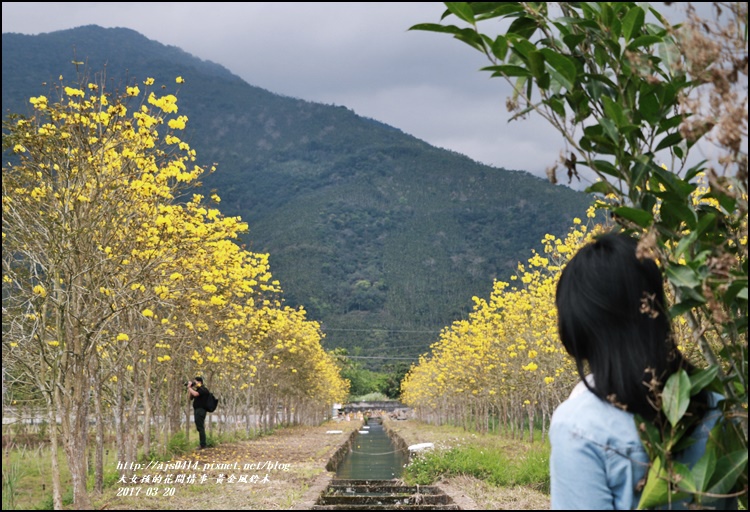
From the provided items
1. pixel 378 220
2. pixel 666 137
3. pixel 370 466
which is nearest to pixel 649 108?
pixel 666 137

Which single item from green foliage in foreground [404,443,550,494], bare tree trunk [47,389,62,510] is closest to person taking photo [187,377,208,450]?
green foliage in foreground [404,443,550,494]

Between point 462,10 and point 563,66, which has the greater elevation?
point 462,10

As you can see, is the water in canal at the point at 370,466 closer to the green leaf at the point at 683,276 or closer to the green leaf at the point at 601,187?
the green leaf at the point at 601,187

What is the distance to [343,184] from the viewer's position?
16075 cm

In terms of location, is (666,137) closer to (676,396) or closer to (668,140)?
(668,140)

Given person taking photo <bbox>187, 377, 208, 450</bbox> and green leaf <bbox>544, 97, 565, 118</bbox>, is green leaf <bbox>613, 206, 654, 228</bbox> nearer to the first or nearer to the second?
green leaf <bbox>544, 97, 565, 118</bbox>

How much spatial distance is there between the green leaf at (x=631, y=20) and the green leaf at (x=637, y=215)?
0.52 meters

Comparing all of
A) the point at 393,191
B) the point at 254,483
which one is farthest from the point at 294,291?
the point at 254,483

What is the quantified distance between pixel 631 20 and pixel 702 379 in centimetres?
101

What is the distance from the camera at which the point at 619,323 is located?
185cm

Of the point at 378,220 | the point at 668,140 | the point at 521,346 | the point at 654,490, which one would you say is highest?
the point at 378,220

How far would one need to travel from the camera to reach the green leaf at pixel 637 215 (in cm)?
196

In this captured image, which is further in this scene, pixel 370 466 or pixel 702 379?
pixel 370 466

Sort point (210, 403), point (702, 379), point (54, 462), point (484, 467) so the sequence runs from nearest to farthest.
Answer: point (702, 379) < point (54, 462) < point (484, 467) < point (210, 403)
